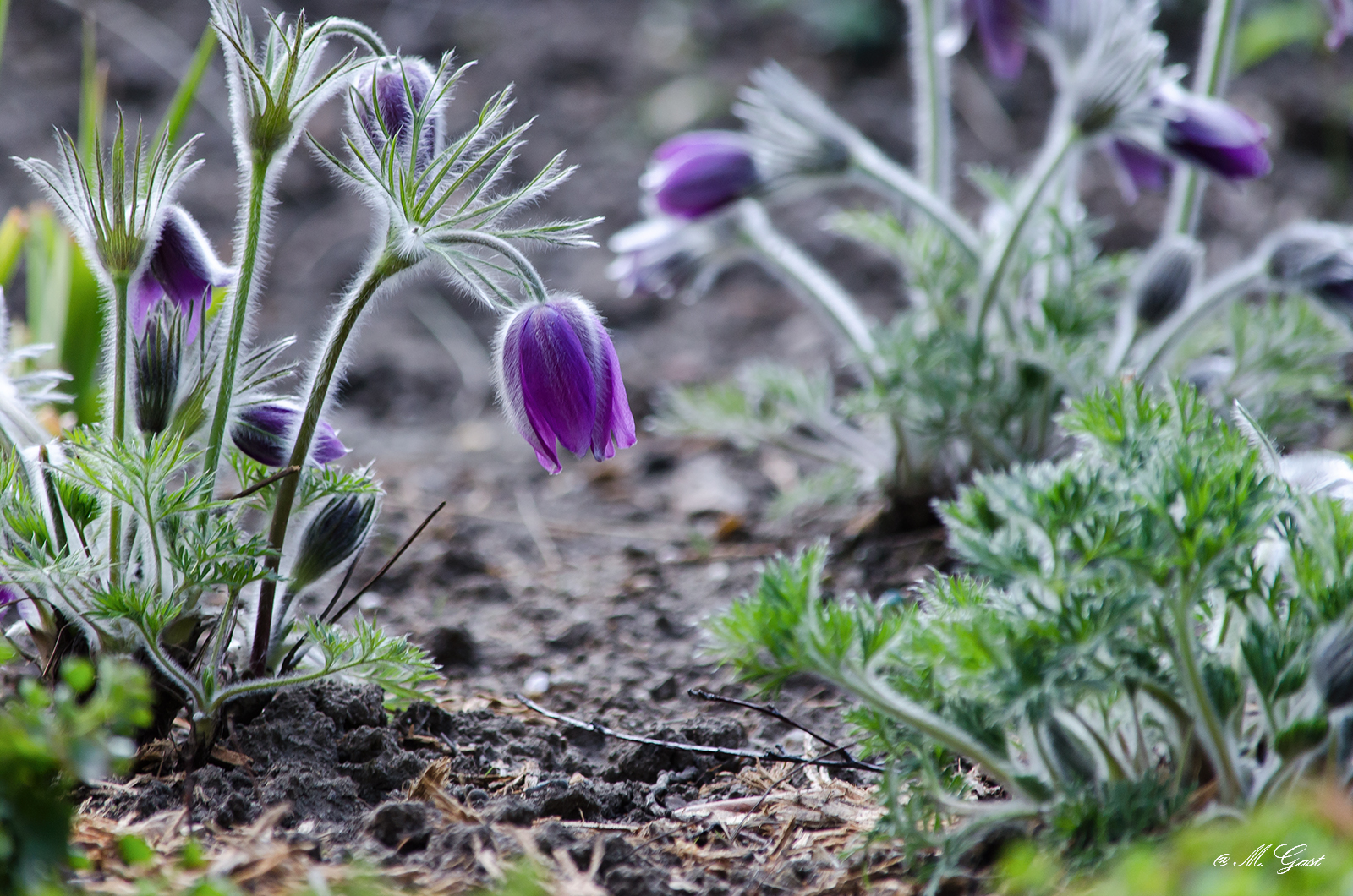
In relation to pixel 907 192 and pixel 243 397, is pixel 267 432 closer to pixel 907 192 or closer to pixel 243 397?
pixel 243 397

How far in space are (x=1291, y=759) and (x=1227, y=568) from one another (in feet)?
0.58

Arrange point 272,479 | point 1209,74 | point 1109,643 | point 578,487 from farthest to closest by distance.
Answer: point 578,487
point 1209,74
point 272,479
point 1109,643

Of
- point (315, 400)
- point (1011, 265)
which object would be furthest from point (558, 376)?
point (1011, 265)

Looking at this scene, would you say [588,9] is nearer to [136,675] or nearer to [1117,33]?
[1117,33]

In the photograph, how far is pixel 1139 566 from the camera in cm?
89

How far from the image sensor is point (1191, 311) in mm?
1850

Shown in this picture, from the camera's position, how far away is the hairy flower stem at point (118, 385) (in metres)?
1.14

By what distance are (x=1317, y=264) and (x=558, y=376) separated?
1.30 metres

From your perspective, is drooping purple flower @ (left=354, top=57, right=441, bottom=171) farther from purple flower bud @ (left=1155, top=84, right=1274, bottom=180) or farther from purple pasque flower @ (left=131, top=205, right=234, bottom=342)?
purple flower bud @ (left=1155, top=84, right=1274, bottom=180)

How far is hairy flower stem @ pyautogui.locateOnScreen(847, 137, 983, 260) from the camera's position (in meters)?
1.91

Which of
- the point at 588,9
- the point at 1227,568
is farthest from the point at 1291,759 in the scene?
the point at 588,9

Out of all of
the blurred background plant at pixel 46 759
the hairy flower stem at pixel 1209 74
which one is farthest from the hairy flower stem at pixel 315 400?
the hairy flower stem at pixel 1209 74

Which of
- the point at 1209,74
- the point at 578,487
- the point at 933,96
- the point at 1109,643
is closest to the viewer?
the point at 1109,643

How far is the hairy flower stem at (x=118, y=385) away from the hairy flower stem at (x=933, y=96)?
144 centimetres
